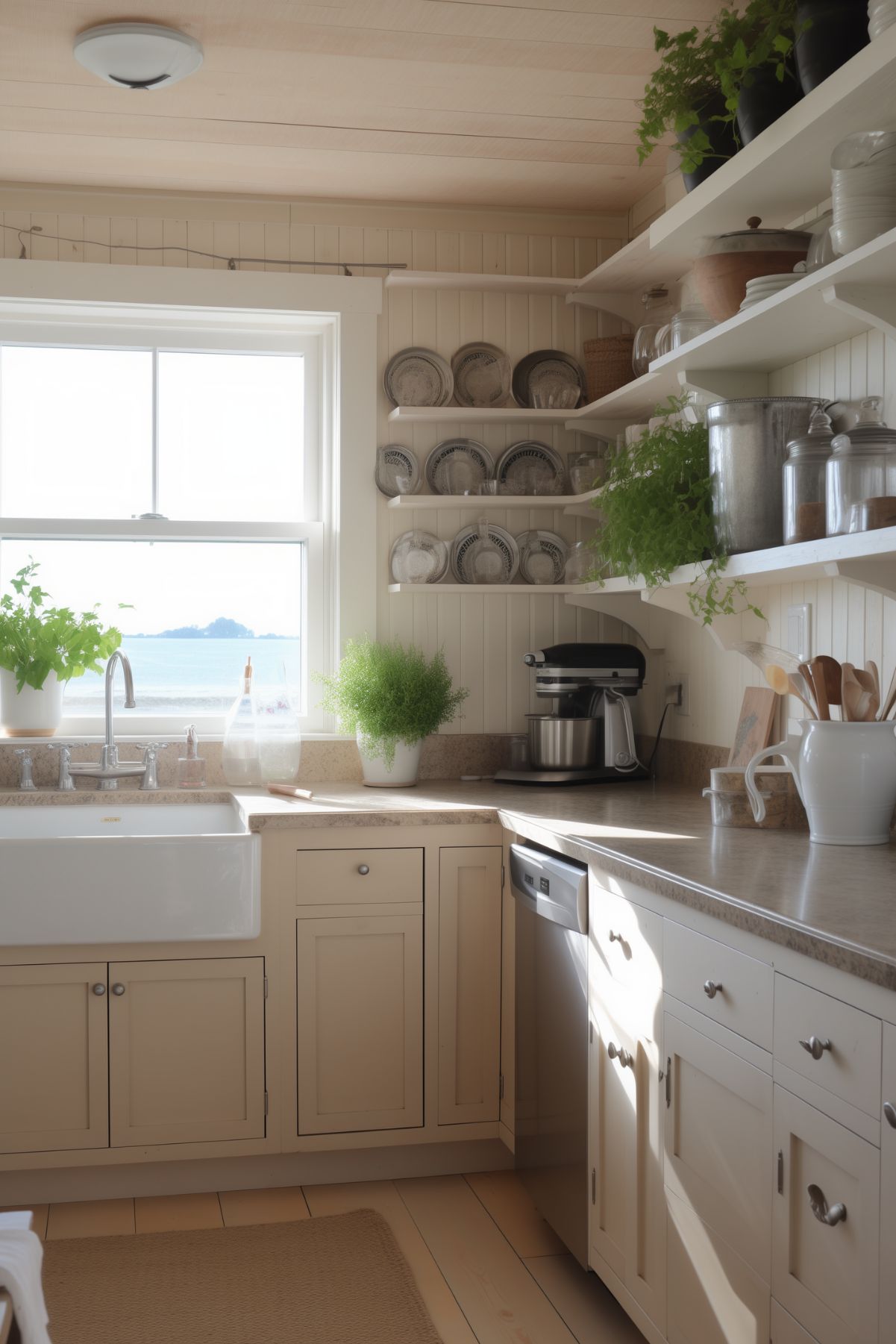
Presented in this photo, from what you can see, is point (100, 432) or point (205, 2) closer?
point (205, 2)

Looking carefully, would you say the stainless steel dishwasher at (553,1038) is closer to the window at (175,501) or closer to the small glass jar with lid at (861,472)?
the small glass jar with lid at (861,472)

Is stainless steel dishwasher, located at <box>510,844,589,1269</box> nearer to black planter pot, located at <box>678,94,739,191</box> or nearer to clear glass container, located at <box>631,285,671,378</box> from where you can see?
clear glass container, located at <box>631,285,671,378</box>

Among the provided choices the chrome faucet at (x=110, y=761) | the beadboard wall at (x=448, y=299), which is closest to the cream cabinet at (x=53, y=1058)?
the chrome faucet at (x=110, y=761)

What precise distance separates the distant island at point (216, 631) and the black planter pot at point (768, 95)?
6.63 ft

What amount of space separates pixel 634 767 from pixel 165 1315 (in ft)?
5.63

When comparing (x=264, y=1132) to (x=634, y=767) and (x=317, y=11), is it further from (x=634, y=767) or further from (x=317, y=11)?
(x=317, y=11)

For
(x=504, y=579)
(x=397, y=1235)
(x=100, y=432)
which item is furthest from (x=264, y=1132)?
(x=100, y=432)

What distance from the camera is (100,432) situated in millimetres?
3592

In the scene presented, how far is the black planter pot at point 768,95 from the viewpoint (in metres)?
2.21

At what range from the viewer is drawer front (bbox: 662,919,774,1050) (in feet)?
5.45

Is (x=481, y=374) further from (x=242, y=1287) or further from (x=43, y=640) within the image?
(x=242, y=1287)

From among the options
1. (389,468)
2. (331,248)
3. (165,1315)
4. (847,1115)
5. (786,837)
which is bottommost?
(165,1315)

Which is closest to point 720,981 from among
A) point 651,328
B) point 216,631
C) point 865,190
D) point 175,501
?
point 865,190

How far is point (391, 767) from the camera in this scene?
11.1ft
